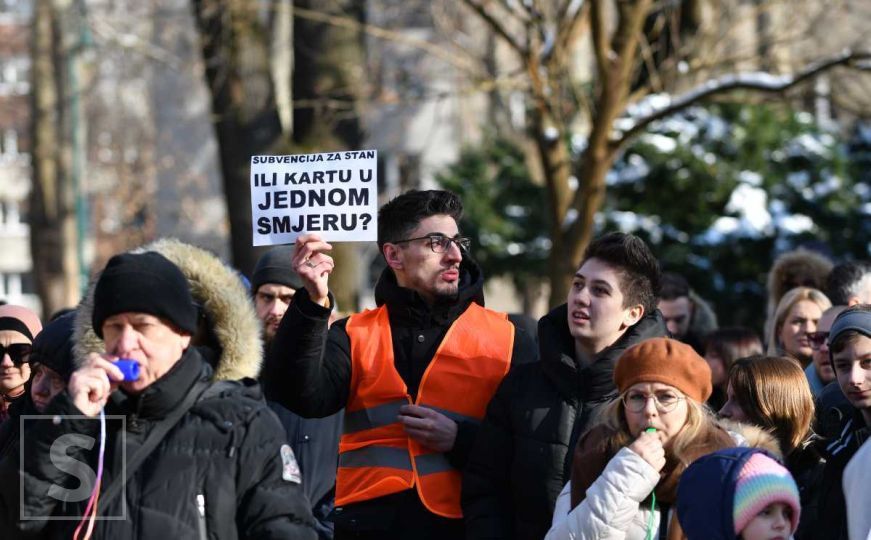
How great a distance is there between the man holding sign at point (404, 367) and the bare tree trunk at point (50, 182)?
18160mm

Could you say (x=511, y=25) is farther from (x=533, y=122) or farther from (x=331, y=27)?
(x=533, y=122)

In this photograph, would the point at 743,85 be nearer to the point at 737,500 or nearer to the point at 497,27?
the point at 497,27

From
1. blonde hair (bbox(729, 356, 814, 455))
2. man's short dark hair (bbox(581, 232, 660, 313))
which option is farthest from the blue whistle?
blonde hair (bbox(729, 356, 814, 455))

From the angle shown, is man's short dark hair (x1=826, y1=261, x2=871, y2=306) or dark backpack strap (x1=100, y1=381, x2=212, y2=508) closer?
dark backpack strap (x1=100, y1=381, x2=212, y2=508)

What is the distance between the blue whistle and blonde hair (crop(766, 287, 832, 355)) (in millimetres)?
4637

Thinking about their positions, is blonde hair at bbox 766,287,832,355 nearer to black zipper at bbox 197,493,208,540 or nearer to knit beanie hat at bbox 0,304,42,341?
knit beanie hat at bbox 0,304,42,341

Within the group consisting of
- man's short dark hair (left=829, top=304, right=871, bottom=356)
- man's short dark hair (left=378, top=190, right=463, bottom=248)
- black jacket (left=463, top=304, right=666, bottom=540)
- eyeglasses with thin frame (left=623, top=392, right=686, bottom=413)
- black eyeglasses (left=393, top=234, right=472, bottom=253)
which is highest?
man's short dark hair (left=378, top=190, right=463, bottom=248)

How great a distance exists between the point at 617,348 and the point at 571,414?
30cm

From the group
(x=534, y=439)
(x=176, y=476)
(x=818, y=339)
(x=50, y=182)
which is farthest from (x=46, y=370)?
(x=50, y=182)

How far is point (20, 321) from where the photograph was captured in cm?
671

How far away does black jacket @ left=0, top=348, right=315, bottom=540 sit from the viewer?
13.8 ft

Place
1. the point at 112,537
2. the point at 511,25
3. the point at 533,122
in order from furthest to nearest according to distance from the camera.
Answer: the point at 511,25, the point at 533,122, the point at 112,537

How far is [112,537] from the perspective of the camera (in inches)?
164

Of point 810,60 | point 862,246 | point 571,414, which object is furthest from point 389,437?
point 862,246
